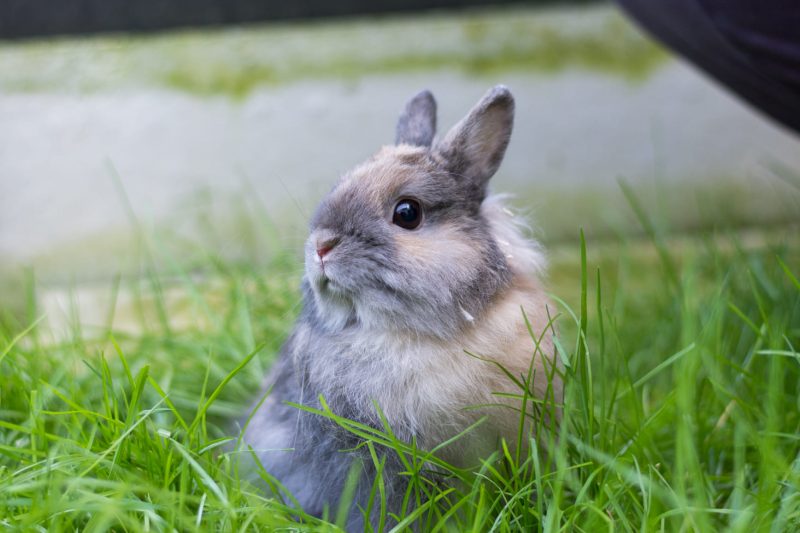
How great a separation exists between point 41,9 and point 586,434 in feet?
9.35

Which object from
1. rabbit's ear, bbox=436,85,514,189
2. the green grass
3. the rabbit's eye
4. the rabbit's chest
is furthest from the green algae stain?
the rabbit's chest

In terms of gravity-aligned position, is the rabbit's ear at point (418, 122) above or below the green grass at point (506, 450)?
above

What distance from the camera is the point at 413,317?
136 cm

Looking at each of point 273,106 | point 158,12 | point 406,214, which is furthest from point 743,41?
point 158,12

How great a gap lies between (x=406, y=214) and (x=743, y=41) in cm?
101

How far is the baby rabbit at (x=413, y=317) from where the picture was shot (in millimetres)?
1349

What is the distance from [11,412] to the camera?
163 centimetres

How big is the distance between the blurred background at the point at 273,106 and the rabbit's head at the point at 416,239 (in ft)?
5.73

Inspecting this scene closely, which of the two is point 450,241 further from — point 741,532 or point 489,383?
point 741,532

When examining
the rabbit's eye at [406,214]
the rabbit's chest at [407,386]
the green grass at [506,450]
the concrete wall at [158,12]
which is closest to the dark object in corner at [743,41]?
the green grass at [506,450]

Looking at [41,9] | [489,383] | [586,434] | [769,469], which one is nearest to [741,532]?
[769,469]

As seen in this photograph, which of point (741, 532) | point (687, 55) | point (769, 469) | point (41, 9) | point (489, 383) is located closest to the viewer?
point (741, 532)

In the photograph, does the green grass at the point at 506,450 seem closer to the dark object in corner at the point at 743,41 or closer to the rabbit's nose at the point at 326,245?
the rabbit's nose at the point at 326,245

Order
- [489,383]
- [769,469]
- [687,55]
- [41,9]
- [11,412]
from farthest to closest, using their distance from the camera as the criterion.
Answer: [41,9]
[687,55]
[11,412]
[489,383]
[769,469]
